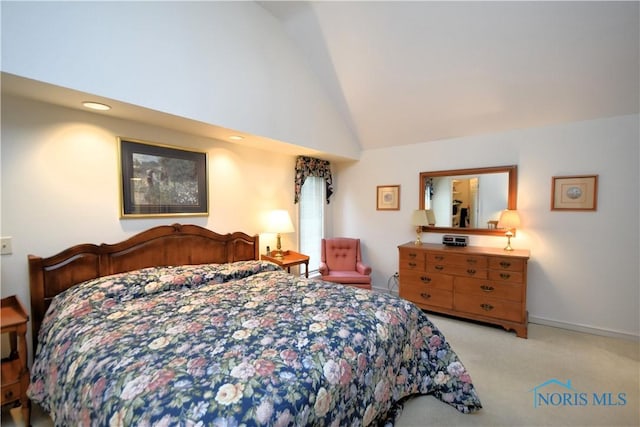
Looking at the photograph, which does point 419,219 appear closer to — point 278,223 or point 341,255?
point 341,255

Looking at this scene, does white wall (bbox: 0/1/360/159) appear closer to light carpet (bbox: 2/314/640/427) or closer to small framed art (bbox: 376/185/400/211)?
small framed art (bbox: 376/185/400/211)

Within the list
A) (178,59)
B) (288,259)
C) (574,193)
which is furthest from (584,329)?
(178,59)

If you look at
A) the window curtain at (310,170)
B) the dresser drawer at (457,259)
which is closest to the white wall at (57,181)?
the window curtain at (310,170)

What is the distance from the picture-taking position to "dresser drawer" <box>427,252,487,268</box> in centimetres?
312

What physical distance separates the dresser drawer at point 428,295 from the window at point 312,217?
5.03 ft

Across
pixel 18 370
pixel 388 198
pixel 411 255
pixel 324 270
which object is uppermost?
pixel 388 198

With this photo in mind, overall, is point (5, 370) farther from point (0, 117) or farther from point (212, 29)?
point (212, 29)

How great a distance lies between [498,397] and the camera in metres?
2.01

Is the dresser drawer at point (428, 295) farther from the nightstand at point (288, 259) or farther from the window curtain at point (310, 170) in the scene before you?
the window curtain at point (310, 170)

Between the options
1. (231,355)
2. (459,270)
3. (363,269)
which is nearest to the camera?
(231,355)

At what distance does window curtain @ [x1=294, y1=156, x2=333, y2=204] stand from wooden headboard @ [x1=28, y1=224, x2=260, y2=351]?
1098mm

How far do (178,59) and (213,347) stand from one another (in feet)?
6.85

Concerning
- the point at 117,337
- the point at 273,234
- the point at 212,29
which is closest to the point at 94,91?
the point at 212,29

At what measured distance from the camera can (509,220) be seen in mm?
3180
